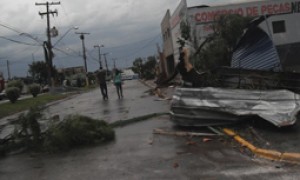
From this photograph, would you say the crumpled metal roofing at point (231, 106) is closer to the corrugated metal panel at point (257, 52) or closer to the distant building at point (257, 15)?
the corrugated metal panel at point (257, 52)

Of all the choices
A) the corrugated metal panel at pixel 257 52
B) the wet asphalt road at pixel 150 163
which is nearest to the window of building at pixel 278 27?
the corrugated metal panel at pixel 257 52

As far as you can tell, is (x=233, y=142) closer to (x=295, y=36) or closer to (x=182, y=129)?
(x=182, y=129)

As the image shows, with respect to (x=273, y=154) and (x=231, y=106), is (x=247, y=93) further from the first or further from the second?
(x=273, y=154)

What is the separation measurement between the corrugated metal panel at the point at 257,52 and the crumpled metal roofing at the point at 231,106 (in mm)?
4659

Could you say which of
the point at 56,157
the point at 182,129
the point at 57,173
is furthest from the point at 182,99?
the point at 57,173

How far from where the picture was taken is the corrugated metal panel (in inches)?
593

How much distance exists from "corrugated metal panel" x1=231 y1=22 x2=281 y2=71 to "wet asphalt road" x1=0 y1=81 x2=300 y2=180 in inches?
240

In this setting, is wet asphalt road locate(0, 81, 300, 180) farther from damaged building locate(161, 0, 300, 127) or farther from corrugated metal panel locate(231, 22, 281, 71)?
corrugated metal panel locate(231, 22, 281, 71)

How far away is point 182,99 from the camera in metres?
11.2

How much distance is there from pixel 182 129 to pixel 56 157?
122 inches

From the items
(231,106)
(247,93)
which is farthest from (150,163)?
(247,93)

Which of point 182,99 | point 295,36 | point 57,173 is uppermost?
point 295,36

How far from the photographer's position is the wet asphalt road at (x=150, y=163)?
683 centimetres

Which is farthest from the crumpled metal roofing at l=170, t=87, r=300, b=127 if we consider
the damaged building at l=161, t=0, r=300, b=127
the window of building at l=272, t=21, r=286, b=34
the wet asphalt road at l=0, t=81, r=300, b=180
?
the window of building at l=272, t=21, r=286, b=34
